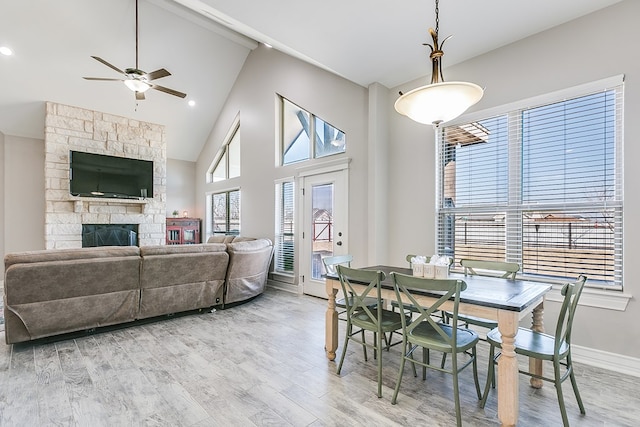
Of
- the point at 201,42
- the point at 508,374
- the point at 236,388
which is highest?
the point at 201,42

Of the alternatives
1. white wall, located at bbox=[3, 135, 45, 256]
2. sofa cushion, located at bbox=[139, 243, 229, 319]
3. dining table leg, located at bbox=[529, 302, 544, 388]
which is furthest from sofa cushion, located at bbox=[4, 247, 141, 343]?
white wall, located at bbox=[3, 135, 45, 256]

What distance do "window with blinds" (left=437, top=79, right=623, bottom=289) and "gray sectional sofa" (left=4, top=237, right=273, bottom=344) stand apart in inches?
114

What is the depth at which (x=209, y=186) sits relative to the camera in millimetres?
8109

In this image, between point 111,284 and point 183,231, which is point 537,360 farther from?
point 183,231

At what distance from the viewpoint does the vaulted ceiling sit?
2.95 m

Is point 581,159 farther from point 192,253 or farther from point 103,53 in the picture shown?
point 103,53

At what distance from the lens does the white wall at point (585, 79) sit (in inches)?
103

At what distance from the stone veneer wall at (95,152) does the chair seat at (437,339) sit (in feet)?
21.1

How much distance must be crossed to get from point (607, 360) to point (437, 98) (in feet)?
8.84

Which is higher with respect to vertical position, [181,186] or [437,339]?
[181,186]

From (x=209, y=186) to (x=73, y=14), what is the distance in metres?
4.11

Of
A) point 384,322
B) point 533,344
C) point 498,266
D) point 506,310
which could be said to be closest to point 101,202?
point 384,322

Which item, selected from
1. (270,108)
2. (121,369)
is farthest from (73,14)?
(121,369)

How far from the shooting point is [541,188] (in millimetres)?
3104
